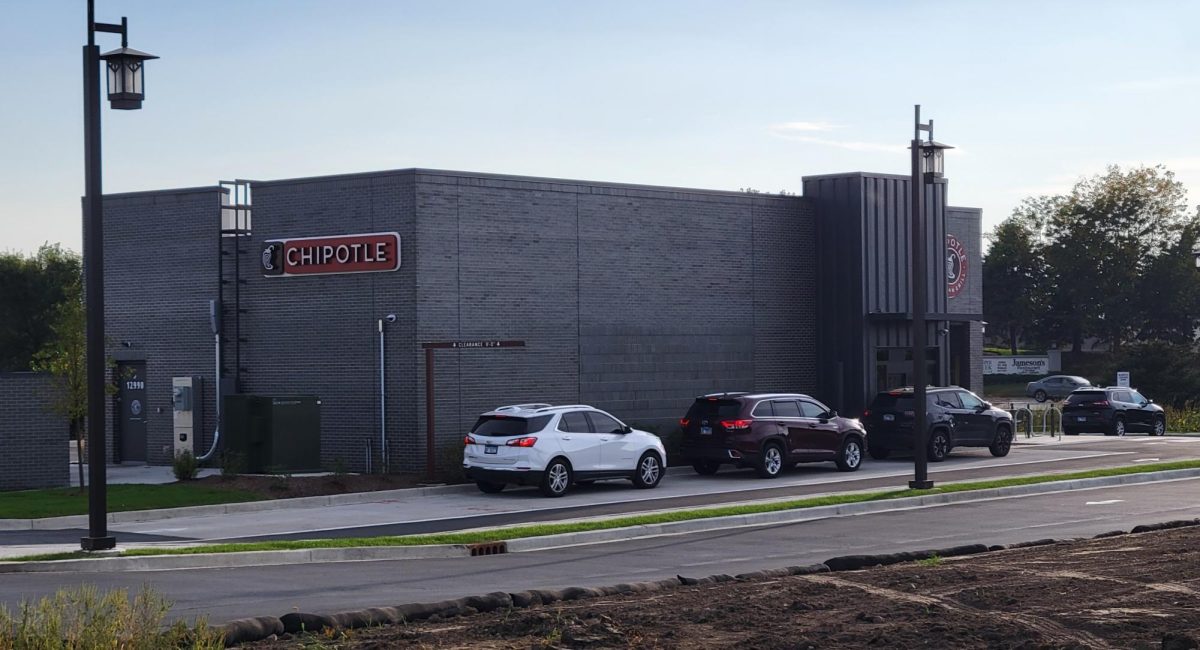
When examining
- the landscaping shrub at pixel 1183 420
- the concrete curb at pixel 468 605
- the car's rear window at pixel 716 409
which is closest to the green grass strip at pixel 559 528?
the car's rear window at pixel 716 409

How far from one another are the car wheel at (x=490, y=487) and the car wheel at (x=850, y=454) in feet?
25.4

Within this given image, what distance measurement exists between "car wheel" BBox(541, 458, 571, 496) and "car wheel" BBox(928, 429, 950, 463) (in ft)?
34.5

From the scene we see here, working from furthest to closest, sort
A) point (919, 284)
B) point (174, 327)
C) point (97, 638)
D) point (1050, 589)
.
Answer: point (174, 327) → point (919, 284) → point (1050, 589) → point (97, 638)

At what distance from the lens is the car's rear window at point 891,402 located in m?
33.2

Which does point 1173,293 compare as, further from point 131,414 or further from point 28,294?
point 131,414

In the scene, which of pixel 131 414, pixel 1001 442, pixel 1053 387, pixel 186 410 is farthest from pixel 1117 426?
pixel 1053 387

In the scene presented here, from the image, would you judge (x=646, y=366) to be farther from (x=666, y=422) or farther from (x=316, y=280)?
(x=316, y=280)

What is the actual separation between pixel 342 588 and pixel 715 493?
12319 millimetres

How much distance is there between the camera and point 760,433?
96.1 ft

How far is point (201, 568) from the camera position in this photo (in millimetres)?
17188

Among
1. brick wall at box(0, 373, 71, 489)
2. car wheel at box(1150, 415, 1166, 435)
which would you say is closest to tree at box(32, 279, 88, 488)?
brick wall at box(0, 373, 71, 489)

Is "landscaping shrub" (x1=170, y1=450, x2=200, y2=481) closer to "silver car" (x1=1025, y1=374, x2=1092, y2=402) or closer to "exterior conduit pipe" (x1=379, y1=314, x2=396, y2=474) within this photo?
"exterior conduit pipe" (x1=379, y1=314, x2=396, y2=474)

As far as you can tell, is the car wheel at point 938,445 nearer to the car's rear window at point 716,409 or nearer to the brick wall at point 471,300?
the brick wall at point 471,300

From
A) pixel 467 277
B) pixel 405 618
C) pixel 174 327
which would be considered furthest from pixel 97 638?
pixel 174 327
